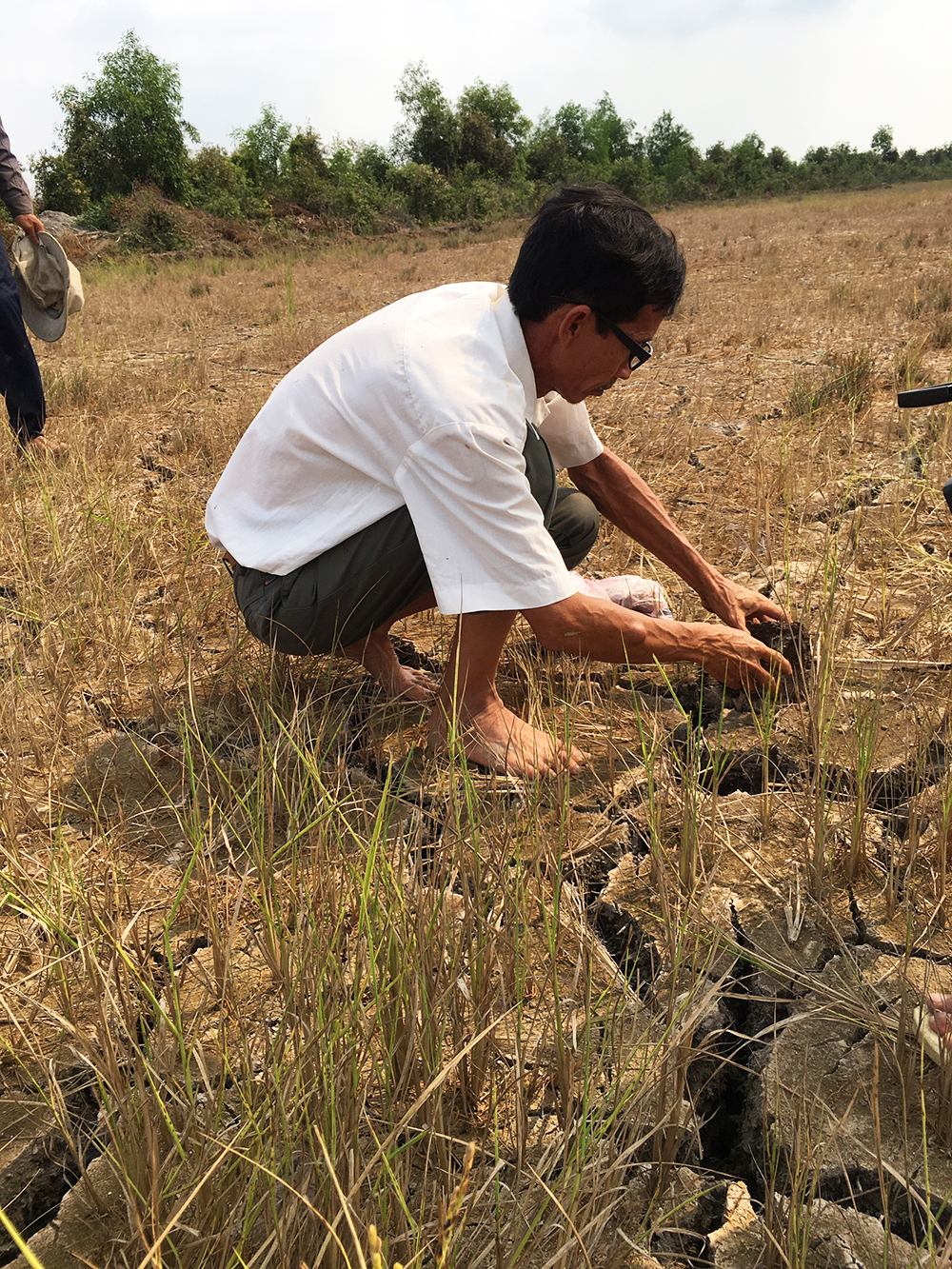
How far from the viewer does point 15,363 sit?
11.5 ft

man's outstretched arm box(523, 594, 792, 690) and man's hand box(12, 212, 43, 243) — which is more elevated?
man's hand box(12, 212, 43, 243)

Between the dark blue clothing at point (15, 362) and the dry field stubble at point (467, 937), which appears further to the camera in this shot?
the dark blue clothing at point (15, 362)

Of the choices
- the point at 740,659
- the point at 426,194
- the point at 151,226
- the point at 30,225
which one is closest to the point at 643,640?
the point at 740,659

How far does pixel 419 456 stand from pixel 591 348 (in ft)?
1.47

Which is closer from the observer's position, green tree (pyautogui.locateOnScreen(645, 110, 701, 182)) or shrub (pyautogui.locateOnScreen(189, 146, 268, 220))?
shrub (pyautogui.locateOnScreen(189, 146, 268, 220))

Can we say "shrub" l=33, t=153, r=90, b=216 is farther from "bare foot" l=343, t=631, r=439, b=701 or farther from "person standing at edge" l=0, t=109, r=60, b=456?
"bare foot" l=343, t=631, r=439, b=701

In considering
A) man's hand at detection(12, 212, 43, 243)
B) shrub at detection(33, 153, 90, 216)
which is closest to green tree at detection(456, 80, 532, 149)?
shrub at detection(33, 153, 90, 216)

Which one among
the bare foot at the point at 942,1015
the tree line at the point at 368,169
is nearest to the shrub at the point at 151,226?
the tree line at the point at 368,169

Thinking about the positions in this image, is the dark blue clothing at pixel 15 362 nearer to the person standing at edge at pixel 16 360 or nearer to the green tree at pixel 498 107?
the person standing at edge at pixel 16 360

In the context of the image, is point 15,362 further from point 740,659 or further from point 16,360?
point 740,659

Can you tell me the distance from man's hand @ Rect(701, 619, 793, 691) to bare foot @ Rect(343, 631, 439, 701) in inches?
26.6

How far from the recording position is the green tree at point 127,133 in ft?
103

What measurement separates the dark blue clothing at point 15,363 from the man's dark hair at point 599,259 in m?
2.56

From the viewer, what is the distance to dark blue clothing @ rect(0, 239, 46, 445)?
346 centimetres
